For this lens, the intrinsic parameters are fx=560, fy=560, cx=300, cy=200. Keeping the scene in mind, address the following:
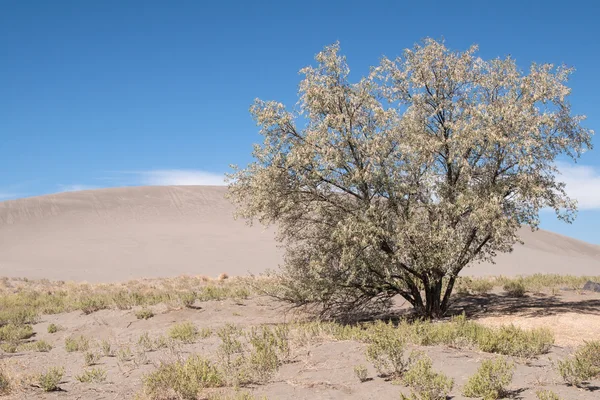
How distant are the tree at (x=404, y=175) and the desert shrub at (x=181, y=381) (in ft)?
21.0

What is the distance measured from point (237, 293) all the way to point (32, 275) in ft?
106

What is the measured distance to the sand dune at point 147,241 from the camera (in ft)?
183

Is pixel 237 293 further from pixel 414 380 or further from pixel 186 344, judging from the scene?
pixel 414 380

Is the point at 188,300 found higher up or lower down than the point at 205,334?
higher up

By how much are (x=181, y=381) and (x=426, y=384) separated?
3326 mm

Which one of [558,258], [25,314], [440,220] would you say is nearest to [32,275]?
[25,314]

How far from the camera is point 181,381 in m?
7.78

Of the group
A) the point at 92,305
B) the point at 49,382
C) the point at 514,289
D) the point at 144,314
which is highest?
the point at 514,289

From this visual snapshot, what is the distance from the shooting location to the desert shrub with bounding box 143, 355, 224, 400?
7691mm

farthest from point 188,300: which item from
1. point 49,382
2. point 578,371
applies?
point 578,371

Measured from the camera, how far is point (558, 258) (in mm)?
67062

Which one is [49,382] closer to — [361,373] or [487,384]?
[361,373]

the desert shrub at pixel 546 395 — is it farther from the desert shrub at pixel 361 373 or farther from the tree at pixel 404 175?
the tree at pixel 404 175

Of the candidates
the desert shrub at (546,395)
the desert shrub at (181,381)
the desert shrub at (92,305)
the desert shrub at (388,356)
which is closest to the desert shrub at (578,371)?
the desert shrub at (546,395)
